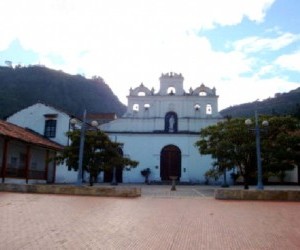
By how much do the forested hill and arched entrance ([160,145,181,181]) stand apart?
122 feet

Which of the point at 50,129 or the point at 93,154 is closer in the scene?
the point at 93,154

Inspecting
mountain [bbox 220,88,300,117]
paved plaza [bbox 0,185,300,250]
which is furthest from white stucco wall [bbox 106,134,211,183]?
mountain [bbox 220,88,300,117]

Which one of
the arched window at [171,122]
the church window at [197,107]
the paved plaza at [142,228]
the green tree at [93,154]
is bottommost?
the paved plaza at [142,228]

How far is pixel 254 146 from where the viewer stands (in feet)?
67.2

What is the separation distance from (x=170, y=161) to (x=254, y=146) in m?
16.7

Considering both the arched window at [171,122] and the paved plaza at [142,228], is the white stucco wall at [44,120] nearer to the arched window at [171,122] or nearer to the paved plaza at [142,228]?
the arched window at [171,122]

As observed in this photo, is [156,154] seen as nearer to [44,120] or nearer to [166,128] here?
[166,128]

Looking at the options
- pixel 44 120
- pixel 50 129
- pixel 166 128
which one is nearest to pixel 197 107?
pixel 166 128

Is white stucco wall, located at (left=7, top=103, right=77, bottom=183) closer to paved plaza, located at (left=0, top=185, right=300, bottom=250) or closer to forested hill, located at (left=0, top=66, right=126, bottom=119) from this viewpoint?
paved plaza, located at (left=0, top=185, right=300, bottom=250)

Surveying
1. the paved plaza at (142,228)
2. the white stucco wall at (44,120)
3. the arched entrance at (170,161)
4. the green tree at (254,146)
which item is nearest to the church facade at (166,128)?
the arched entrance at (170,161)

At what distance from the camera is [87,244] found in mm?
6191

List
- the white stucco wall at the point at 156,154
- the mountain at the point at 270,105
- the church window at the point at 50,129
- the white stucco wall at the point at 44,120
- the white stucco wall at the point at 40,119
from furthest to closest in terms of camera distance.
A: the mountain at the point at 270,105, the white stucco wall at the point at 156,154, the church window at the point at 50,129, the white stucco wall at the point at 40,119, the white stucco wall at the point at 44,120

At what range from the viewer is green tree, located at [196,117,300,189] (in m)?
20.0

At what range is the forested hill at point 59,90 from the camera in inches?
2815
